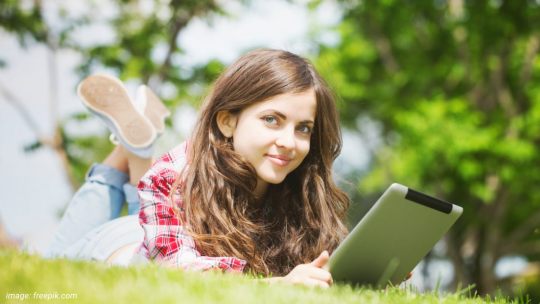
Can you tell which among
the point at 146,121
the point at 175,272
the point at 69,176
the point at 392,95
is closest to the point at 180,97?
the point at 69,176

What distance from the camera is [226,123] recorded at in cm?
322

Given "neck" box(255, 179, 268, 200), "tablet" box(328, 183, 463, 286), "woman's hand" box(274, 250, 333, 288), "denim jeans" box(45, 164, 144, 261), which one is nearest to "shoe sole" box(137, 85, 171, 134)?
"denim jeans" box(45, 164, 144, 261)

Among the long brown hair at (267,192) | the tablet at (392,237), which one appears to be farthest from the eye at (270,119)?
the tablet at (392,237)

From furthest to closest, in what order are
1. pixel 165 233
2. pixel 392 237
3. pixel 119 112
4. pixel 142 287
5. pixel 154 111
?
1. pixel 154 111
2. pixel 119 112
3. pixel 165 233
4. pixel 392 237
5. pixel 142 287

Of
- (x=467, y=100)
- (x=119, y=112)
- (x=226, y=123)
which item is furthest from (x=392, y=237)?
(x=467, y=100)

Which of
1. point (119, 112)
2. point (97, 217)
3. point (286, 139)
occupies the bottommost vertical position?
point (97, 217)

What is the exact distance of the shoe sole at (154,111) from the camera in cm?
478

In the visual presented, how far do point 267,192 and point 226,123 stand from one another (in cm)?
48

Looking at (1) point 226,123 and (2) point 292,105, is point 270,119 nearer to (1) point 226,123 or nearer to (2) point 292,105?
(2) point 292,105

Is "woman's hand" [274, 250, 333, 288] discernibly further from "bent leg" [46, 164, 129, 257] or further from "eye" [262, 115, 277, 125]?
"bent leg" [46, 164, 129, 257]

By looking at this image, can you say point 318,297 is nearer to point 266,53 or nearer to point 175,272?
point 175,272

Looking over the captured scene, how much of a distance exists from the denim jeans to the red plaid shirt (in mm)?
836

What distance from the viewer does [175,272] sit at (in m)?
2.17

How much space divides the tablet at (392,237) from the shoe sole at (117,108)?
2043 millimetres
